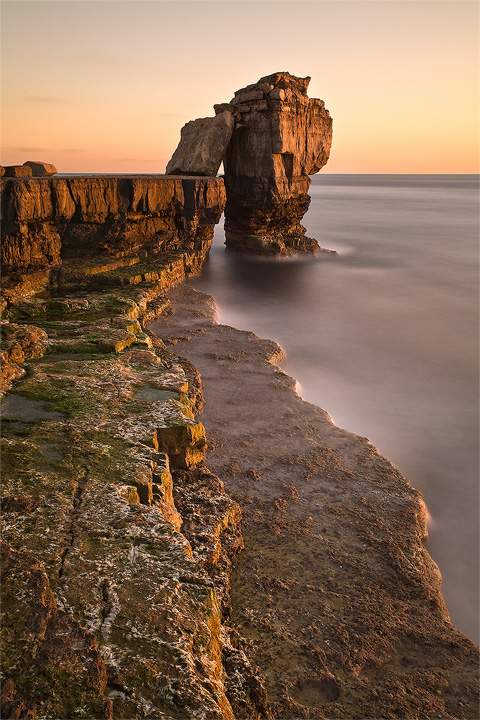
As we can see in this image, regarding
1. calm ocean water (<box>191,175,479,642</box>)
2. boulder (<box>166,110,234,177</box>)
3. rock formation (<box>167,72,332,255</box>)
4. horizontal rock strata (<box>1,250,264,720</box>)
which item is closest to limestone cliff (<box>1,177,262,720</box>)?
horizontal rock strata (<box>1,250,264,720</box>)

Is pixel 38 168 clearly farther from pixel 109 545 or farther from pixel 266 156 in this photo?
pixel 109 545

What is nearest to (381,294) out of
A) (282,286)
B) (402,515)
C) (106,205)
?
(282,286)

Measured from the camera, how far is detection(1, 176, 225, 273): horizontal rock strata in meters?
11.2

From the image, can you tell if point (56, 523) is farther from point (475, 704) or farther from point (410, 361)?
point (410, 361)

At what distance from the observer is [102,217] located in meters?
14.0

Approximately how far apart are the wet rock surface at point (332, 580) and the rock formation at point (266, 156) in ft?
55.3

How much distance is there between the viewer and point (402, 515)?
5887 mm

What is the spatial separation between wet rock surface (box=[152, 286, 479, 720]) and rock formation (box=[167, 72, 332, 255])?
16851 mm

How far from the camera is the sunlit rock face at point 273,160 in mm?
21781

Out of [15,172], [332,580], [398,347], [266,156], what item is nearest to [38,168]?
[15,172]

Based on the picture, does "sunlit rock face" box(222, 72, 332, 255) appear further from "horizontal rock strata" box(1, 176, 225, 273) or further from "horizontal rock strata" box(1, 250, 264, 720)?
"horizontal rock strata" box(1, 250, 264, 720)

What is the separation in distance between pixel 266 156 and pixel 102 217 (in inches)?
425

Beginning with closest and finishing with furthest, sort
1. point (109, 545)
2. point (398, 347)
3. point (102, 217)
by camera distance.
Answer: point (109, 545) < point (398, 347) < point (102, 217)

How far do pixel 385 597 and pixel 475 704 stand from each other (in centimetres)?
101
